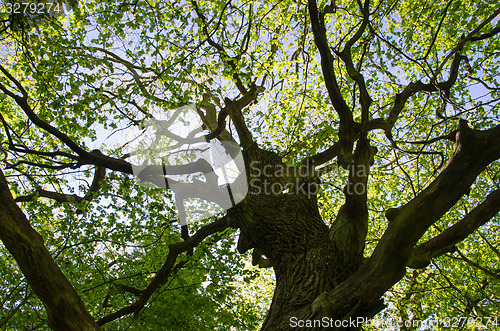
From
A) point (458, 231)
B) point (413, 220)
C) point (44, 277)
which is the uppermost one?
point (458, 231)

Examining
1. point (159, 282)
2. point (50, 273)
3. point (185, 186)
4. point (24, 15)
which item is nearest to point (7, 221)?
point (50, 273)

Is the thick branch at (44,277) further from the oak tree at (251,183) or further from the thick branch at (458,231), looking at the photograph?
the thick branch at (458,231)

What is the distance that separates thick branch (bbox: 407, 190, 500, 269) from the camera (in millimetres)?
3203

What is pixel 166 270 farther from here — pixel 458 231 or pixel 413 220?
pixel 458 231

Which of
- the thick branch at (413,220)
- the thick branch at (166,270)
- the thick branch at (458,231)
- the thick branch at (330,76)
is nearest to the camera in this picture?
the thick branch at (413,220)

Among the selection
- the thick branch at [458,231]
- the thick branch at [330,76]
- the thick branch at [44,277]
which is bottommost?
the thick branch at [44,277]

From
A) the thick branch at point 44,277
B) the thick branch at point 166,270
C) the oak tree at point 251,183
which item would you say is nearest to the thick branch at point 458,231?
the oak tree at point 251,183

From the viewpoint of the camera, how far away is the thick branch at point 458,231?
10.5 ft

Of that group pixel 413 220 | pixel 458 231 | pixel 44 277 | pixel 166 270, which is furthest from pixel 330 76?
pixel 44 277

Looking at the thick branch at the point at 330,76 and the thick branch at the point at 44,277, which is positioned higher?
the thick branch at the point at 330,76

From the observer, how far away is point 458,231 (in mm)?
3361

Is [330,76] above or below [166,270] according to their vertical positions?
above

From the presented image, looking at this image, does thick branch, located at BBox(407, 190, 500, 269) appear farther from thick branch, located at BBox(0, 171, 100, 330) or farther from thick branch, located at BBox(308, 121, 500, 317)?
thick branch, located at BBox(0, 171, 100, 330)

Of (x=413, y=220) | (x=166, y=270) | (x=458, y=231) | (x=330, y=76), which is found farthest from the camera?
(x=166, y=270)
